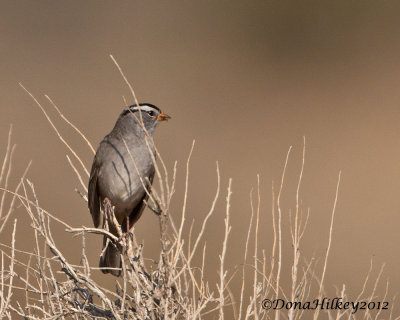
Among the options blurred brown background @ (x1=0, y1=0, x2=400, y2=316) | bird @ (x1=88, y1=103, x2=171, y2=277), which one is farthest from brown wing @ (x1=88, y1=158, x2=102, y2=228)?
blurred brown background @ (x1=0, y1=0, x2=400, y2=316)

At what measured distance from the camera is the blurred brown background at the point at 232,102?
12227mm

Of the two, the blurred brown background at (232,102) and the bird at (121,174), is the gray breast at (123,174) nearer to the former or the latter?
the bird at (121,174)

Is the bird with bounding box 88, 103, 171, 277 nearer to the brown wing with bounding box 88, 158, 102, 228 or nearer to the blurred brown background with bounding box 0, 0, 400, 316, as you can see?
the brown wing with bounding box 88, 158, 102, 228

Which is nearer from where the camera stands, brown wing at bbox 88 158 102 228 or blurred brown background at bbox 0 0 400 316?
brown wing at bbox 88 158 102 228

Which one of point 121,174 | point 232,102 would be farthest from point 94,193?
point 232,102

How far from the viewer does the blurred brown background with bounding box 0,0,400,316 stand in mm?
12227

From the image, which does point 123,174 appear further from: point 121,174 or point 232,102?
point 232,102

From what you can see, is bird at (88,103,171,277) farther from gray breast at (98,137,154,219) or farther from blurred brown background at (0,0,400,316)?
blurred brown background at (0,0,400,316)

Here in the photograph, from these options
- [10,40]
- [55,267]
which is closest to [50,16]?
Answer: [10,40]

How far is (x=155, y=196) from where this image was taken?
4.54 meters

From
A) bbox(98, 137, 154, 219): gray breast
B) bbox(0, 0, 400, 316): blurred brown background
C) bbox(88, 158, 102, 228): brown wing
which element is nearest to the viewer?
bbox(98, 137, 154, 219): gray breast

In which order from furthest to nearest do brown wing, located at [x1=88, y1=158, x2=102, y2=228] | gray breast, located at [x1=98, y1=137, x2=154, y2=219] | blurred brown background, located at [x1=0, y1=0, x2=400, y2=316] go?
blurred brown background, located at [x1=0, y1=0, x2=400, y2=316] < brown wing, located at [x1=88, y1=158, x2=102, y2=228] < gray breast, located at [x1=98, y1=137, x2=154, y2=219]

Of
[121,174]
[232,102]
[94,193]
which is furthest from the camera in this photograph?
[232,102]

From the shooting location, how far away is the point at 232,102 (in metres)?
14.8
